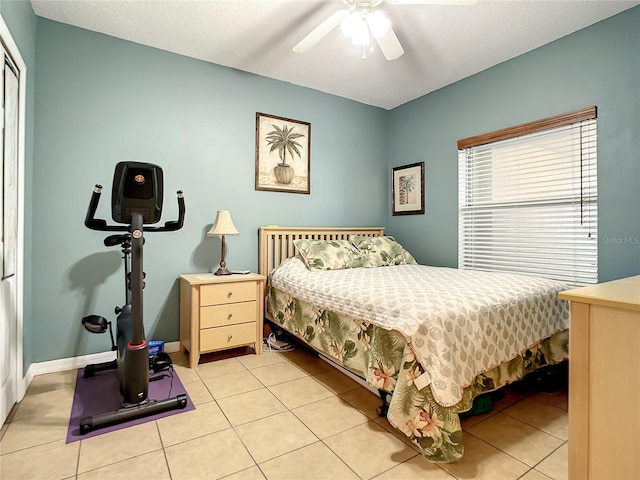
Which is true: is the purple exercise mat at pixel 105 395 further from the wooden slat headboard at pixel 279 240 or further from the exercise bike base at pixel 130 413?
the wooden slat headboard at pixel 279 240

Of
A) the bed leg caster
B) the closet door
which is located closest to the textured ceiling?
the closet door

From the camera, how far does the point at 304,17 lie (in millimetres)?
2412

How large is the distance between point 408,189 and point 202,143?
2316 millimetres

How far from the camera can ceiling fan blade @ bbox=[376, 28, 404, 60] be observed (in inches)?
82.0

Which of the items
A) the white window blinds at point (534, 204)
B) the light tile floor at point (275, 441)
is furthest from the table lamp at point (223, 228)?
the white window blinds at point (534, 204)

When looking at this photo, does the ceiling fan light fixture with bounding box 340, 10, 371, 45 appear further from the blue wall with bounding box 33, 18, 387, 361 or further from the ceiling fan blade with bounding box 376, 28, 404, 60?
the blue wall with bounding box 33, 18, 387, 361

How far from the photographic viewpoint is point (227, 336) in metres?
2.67

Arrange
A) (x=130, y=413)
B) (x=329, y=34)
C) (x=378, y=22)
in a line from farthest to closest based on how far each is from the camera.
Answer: (x=329, y=34), (x=378, y=22), (x=130, y=413)

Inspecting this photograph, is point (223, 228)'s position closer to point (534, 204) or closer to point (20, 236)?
point (20, 236)

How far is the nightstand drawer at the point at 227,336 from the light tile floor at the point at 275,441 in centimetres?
37

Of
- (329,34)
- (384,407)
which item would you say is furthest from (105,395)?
(329,34)

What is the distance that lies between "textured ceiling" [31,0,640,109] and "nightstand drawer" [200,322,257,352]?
231 centimetres

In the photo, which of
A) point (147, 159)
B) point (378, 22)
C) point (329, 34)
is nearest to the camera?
point (378, 22)

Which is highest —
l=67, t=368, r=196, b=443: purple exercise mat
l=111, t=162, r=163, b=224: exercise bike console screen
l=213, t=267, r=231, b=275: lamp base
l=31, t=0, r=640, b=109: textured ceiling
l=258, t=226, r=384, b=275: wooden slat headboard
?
l=31, t=0, r=640, b=109: textured ceiling
